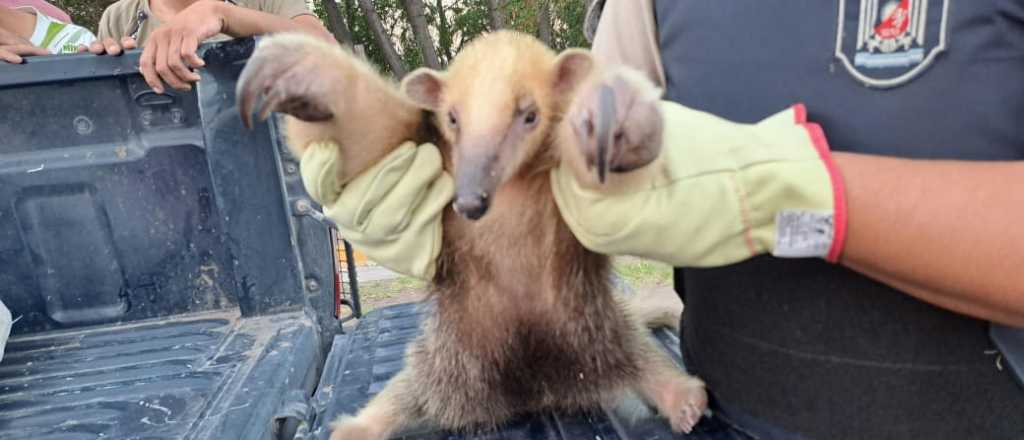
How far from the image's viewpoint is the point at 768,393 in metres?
1.63

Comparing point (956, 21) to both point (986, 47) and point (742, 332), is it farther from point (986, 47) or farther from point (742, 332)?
point (742, 332)

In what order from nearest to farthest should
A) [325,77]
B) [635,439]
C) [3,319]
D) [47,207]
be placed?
[325,77]
[635,439]
[3,319]
[47,207]

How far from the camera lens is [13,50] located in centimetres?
259

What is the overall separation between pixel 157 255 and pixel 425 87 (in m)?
1.64

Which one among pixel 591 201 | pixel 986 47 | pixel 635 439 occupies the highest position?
pixel 986 47

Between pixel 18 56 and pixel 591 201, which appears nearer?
pixel 591 201

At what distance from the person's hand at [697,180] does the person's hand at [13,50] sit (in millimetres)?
2141

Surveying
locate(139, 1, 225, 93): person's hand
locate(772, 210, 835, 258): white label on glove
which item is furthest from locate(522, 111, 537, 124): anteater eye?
locate(139, 1, 225, 93): person's hand

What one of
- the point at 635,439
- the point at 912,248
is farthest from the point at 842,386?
the point at 635,439

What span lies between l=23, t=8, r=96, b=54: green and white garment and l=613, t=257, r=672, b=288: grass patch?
4.28 meters

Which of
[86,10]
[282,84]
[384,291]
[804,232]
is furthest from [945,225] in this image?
[86,10]

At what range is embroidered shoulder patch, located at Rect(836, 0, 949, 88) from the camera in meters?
1.31

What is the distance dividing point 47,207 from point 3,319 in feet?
1.45

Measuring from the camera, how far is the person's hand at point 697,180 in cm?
124
